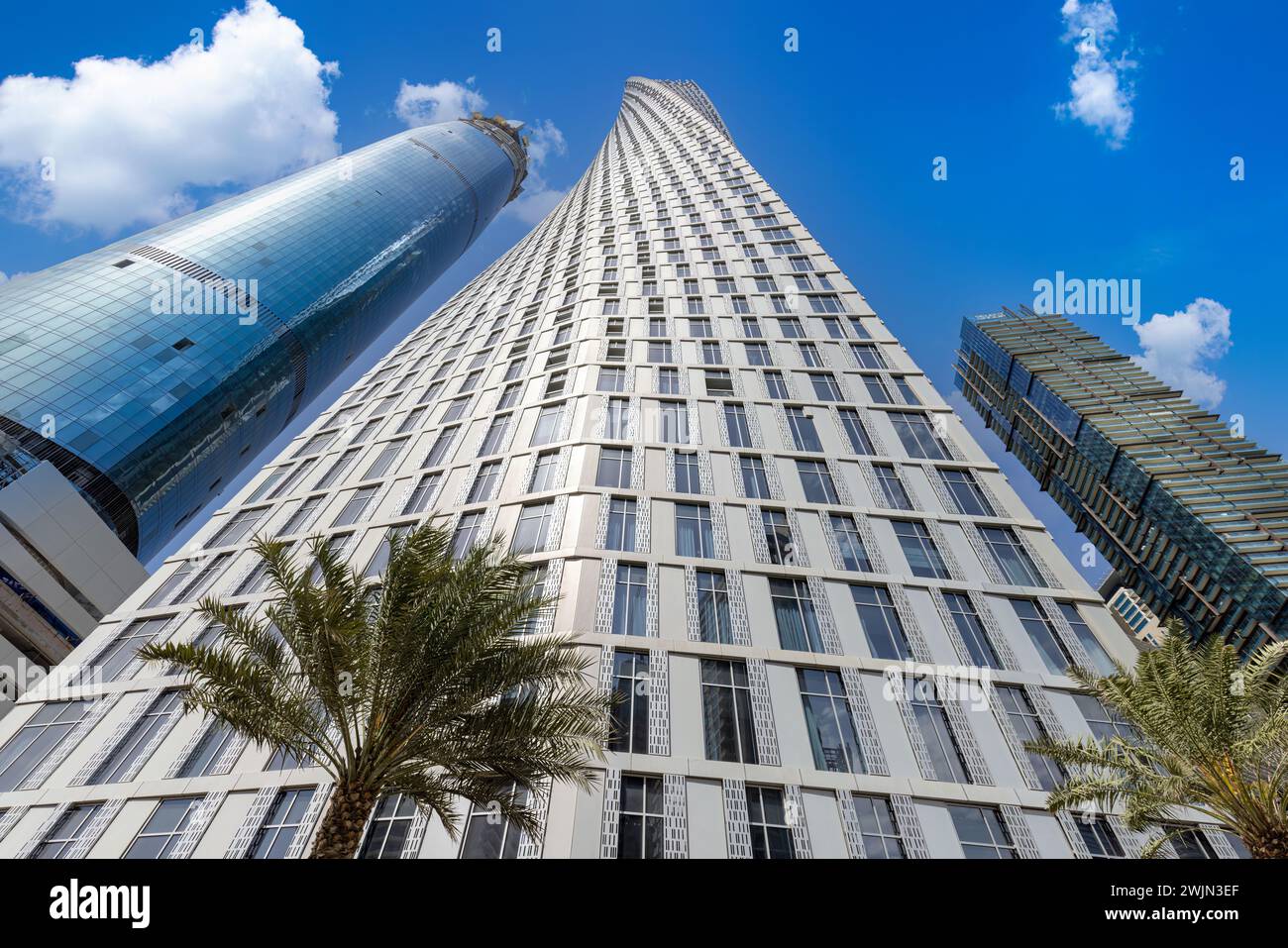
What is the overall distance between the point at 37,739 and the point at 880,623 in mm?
27060

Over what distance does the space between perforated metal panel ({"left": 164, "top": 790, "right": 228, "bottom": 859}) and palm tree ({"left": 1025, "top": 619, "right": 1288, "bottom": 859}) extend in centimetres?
1980

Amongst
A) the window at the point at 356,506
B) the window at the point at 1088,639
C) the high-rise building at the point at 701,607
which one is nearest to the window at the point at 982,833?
the high-rise building at the point at 701,607

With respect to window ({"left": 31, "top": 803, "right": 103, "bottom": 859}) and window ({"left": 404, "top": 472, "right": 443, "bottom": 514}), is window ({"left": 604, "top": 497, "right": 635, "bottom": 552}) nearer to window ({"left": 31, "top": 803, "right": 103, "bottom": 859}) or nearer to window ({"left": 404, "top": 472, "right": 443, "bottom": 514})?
window ({"left": 404, "top": 472, "right": 443, "bottom": 514})

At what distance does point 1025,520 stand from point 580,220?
173ft

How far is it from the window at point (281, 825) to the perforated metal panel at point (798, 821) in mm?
11894

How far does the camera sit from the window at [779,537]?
2112cm

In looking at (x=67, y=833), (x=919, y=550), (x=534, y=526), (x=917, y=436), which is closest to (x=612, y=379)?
(x=534, y=526)

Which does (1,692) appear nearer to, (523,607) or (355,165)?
(523,607)

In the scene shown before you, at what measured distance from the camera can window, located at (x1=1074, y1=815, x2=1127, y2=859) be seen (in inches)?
542

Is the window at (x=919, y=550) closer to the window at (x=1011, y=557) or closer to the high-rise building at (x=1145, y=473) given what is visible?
the window at (x=1011, y=557)

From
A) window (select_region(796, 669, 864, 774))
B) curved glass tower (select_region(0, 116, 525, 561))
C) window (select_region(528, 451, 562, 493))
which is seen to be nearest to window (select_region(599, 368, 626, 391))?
window (select_region(528, 451, 562, 493))

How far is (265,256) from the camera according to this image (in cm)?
7150
